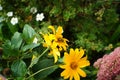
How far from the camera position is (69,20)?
3574 mm

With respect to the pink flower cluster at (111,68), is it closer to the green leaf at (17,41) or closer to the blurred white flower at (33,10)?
the green leaf at (17,41)

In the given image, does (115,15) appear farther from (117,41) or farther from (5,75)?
(5,75)

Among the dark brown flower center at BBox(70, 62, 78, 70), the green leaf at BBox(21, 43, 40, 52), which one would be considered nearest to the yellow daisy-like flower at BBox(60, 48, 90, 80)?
the dark brown flower center at BBox(70, 62, 78, 70)

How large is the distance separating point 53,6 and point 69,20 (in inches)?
7.6

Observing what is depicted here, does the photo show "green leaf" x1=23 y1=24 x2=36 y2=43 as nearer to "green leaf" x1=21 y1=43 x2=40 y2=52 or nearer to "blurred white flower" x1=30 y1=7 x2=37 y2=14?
"green leaf" x1=21 y1=43 x2=40 y2=52

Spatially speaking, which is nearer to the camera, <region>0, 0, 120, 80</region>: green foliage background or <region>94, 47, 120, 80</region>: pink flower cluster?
<region>94, 47, 120, 80</region>: pink flower cluster

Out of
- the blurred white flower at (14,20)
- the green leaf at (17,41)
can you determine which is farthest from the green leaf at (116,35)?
the green leaf at (17,41)

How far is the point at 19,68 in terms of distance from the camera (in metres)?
2.75

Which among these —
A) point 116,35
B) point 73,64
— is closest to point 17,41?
point 73,64

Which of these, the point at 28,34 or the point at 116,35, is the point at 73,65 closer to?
the point at 28,34

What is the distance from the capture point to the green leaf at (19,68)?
107 inches

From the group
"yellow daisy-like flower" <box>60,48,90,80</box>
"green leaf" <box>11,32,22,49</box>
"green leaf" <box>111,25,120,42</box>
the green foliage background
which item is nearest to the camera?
"yellow daisy-like flower" <box>60,48,90,80</box>

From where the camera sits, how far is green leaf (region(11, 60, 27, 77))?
8.95 feet

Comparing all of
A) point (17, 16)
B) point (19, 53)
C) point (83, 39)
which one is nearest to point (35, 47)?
point (19, 53)
